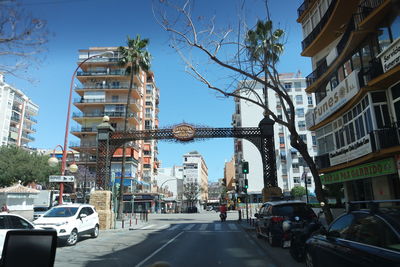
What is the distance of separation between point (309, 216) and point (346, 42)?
36.9 ft

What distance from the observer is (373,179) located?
55.3 feet

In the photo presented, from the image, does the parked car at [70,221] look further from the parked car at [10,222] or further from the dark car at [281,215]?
the dark car at [281,215]

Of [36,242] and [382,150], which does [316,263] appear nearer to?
[36,242]

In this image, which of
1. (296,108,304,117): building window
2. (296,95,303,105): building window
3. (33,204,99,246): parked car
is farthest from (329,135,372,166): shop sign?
(296,95,303,105): building window

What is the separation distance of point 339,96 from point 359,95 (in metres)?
2.65

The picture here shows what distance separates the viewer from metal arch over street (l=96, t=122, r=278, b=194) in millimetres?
21922

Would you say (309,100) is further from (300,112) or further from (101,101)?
(101,101)

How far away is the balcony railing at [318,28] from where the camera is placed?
19.2m

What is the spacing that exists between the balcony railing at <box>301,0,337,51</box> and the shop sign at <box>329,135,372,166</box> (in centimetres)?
867

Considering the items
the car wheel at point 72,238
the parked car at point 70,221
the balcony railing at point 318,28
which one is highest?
the balcony railing at point 318,28

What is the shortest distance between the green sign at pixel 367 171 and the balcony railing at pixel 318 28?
9.90m

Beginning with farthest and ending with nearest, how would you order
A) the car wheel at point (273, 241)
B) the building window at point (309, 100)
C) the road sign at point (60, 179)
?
1. the building window at point (309, 100)
2. the road sign at point (60, 179)
3. the car wheel at point (273, 241)

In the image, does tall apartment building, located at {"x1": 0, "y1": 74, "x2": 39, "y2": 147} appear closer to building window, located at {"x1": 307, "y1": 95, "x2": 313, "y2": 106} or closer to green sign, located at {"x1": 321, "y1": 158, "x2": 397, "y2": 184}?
building window, located at {"x1": 307, "y1": 95, "x2": 313, "y2": 106}

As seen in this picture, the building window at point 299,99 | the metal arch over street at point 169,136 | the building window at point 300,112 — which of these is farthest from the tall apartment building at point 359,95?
the building window at point 299,99
